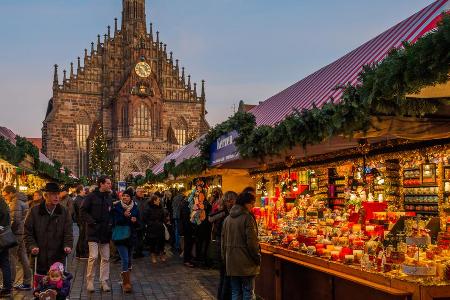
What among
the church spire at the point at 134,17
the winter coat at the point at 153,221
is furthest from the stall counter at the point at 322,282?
the church spire at the point at 134,17

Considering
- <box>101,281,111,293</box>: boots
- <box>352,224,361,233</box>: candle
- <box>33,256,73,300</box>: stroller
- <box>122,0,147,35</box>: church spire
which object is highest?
<box>122,0,147,35</box>: church spire

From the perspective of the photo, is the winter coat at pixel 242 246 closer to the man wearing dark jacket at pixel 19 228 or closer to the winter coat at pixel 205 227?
the man wearing dark jacket at pixel 19 228

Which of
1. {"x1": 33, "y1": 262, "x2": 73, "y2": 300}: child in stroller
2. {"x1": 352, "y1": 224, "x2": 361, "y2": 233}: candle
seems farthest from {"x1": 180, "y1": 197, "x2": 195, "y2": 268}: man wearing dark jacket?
{"x1": 33, "y1": 262, "x2": 73, "y2": 300}: child in stroller

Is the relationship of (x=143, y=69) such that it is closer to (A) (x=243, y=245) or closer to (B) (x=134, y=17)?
(B) (x=134, y=17)

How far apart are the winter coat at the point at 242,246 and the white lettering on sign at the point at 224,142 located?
359 cm

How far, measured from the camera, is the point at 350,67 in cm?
817

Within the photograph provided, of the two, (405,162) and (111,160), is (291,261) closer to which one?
(405,162)

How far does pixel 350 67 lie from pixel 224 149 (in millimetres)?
3284

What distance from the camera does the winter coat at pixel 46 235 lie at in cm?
706

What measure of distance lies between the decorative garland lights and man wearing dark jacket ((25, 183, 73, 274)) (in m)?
3.00

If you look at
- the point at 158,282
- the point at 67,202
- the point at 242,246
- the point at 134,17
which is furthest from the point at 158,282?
the point at 134,17

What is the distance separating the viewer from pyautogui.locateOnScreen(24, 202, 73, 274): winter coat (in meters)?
7.06

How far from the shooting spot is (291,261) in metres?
7.50

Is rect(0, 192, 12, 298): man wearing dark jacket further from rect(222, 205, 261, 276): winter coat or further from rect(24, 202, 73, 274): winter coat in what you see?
rect(222, 205, 261, 276): winter coat
